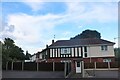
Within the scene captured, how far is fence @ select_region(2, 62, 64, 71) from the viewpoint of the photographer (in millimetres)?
37219

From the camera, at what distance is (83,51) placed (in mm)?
46188

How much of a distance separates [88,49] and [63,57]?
15.3 feet

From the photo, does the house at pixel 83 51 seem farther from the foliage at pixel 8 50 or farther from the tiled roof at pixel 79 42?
the foliage at pixel 8 50

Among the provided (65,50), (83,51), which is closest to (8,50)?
(65,50)

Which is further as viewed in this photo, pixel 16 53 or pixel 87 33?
pixel 87 33

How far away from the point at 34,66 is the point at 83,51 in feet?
37.7

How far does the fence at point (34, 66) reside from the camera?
122 feet

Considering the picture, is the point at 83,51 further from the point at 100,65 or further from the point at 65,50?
the point at 100,65

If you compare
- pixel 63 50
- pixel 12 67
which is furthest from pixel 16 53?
pixel 12 67

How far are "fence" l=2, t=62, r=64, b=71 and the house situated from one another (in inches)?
306

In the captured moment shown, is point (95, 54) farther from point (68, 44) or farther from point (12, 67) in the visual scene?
point (12, 67)

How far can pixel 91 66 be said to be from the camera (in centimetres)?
4169

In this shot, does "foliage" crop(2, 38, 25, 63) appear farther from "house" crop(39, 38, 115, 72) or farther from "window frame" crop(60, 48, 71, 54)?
"window frame" crop(60, 48, 71, 54)

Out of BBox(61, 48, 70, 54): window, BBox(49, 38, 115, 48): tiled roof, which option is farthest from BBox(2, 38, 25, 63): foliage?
BBox(61, 48, 70, 54): window
